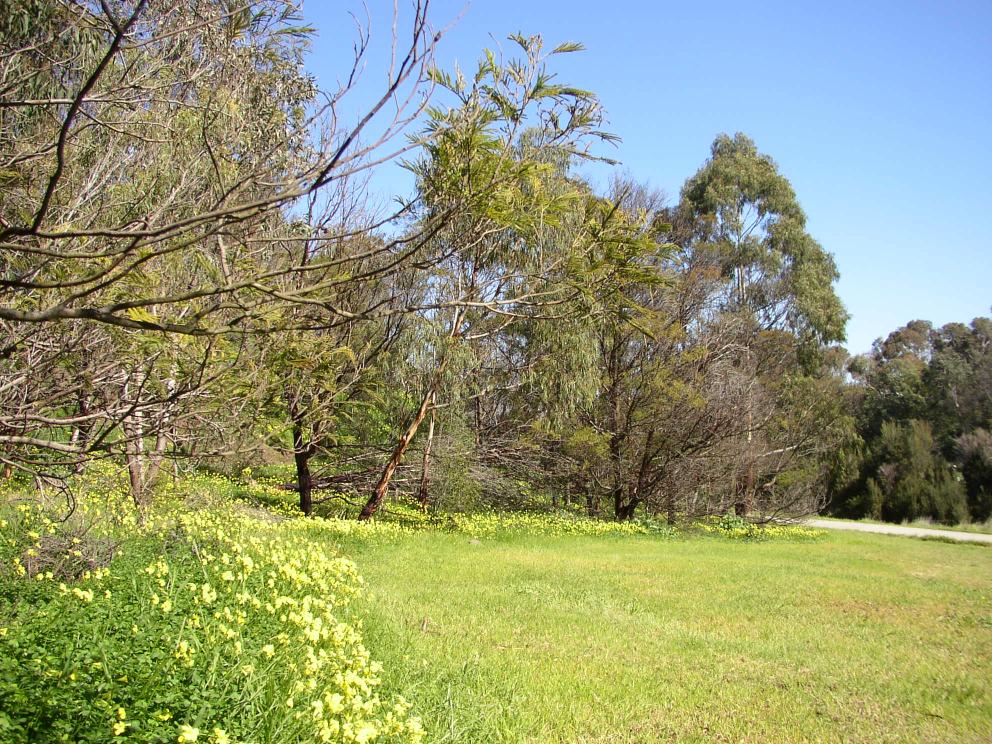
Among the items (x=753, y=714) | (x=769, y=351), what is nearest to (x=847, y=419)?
(x=769, y=351)

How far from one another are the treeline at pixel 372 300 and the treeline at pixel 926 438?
728 millimetres

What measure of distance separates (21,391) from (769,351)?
2197 centimetres

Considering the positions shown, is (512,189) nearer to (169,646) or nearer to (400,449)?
(169,646)

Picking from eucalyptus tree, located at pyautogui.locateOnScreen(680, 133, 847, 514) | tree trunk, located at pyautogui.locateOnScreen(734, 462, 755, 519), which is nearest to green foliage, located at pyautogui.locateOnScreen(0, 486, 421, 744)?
tree trunk, located at pyautogui.locateOnScreen(734, 462, 755, 519)

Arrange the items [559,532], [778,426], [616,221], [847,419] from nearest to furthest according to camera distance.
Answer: [616,221] → [559,532] → [778,426] → [847,419]

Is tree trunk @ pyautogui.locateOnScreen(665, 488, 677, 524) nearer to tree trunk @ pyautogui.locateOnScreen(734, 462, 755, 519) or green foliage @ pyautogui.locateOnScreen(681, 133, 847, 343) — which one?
tree trunk @ pyautogui.locateOnScreen(734, 462, 755, 519)

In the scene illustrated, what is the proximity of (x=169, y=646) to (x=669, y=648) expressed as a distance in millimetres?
3892

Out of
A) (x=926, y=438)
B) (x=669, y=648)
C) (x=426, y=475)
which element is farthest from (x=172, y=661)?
(x=926, y=438)

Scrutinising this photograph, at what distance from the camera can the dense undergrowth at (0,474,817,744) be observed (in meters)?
2.87

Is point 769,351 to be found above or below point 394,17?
above

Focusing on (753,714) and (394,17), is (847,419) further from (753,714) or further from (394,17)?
(394,17)

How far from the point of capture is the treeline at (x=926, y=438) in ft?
84.0

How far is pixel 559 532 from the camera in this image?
13.7 meters

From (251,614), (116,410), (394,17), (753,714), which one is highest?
(394,17)
